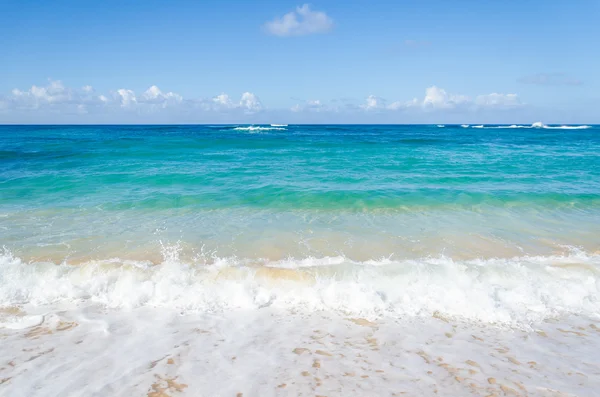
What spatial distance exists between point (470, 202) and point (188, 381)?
10901mm

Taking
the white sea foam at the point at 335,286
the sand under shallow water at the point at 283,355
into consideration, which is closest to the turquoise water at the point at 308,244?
the white sea foam at the point at 335,286

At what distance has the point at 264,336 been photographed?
4.74m

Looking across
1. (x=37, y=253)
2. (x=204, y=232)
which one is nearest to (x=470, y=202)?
(x=204, y=232)

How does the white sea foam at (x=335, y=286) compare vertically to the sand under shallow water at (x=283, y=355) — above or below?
above

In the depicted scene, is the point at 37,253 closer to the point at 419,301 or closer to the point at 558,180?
the point at 419,301

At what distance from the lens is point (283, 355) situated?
4.30 meters

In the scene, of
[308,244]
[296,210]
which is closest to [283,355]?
[308,244]

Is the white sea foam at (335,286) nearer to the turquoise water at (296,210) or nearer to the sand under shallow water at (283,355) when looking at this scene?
the sand under shallow water at (283,355)

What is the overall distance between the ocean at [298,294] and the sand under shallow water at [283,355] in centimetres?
2

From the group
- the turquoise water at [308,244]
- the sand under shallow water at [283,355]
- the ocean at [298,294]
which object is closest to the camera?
the sand under shallow water at [283,355]

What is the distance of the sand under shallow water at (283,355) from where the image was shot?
12.3ft

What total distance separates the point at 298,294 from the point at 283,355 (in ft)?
5.38

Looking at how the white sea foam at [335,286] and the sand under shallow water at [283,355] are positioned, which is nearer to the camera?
the sand under shallow water at [283,355]

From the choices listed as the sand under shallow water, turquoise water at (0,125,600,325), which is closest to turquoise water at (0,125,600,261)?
turquoise water at (0,125,600,325)
